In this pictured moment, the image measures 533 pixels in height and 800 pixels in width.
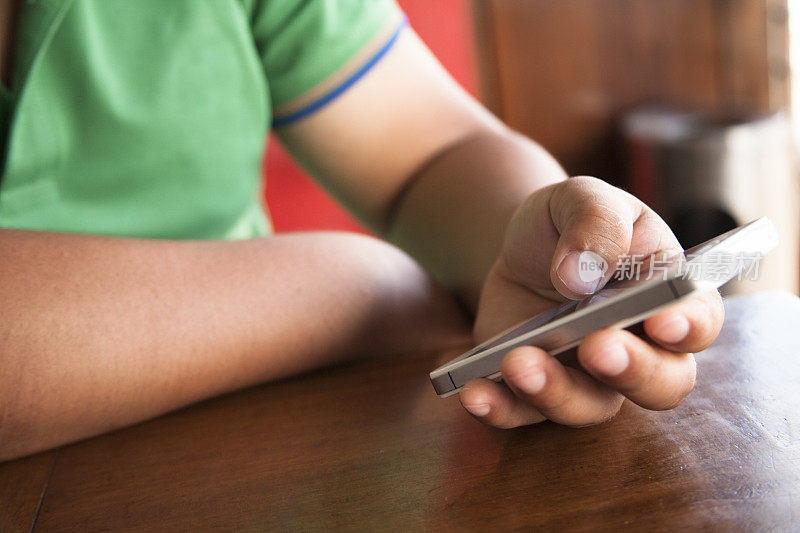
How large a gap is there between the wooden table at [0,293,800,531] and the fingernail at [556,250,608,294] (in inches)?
2.3

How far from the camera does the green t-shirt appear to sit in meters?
0.48

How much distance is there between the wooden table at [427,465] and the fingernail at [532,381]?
0.03 m

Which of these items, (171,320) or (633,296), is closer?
(633,296)

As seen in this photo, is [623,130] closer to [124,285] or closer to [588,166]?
[588,166]

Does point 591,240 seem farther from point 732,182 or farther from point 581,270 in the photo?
point 732,182

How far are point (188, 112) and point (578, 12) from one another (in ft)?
4.51

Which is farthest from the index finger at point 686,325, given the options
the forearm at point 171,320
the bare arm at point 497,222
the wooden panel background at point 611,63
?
the wooden panel background at point 611,63

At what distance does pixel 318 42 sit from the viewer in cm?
56

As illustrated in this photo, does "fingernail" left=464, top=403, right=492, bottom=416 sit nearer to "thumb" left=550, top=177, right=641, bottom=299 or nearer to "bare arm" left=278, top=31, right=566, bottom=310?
"thumb" left=550, top=177, right=641, bottom=299

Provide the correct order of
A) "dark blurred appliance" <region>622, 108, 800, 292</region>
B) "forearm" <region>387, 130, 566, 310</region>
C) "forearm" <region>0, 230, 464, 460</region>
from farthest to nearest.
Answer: "dark blurred appliance" <region>622, 108, 800, 292</region>
"forearm" <region>387, 130, 566, 310</region>
"forearm" <region>0, 230, 464, 460</region>

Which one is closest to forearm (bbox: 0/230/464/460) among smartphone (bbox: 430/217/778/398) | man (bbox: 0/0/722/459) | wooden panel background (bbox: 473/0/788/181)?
man (bbox: 0/0/722/459)

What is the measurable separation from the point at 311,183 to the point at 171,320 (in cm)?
124

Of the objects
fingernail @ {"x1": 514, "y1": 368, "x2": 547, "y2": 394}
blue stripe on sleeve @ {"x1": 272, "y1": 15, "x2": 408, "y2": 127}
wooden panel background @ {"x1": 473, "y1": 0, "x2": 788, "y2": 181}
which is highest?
blue stripe on sleeve @ {"x1": 272, "y1": 15, "x2": 408, "y2": 127}

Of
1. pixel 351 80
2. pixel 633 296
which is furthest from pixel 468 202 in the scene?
pixel 633 296
